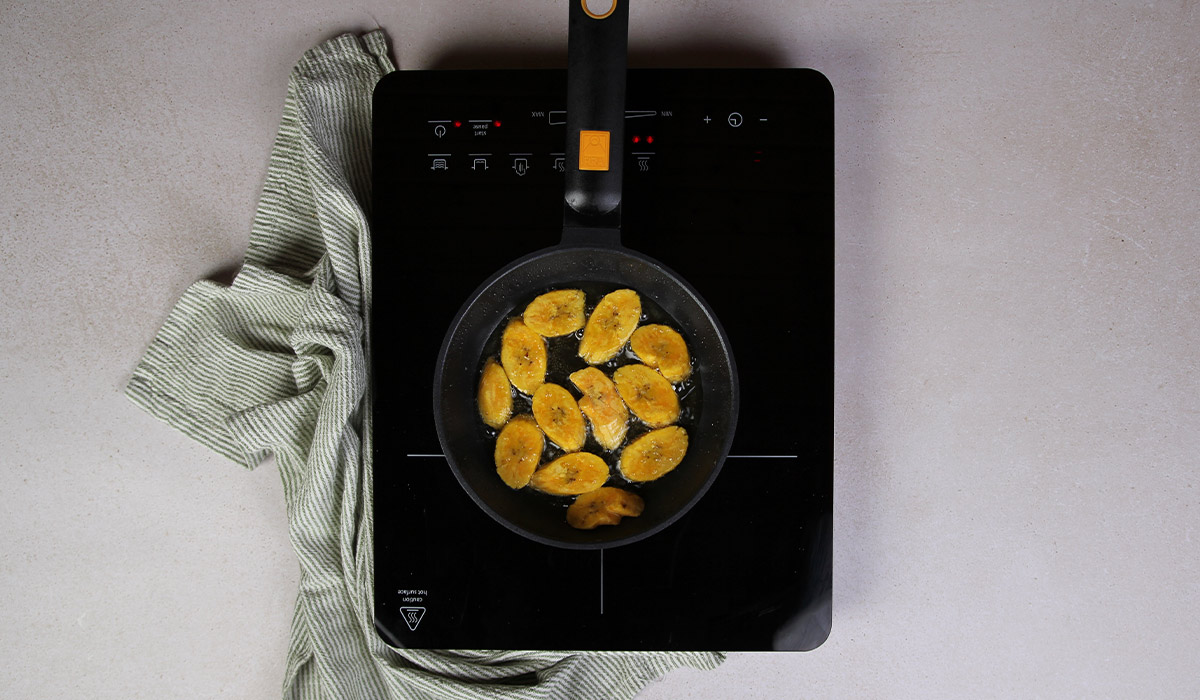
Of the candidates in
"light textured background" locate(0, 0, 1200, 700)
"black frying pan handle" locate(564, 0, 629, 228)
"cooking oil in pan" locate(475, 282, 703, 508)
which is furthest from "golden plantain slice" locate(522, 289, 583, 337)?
"light textured background" locate(0, 0, 1200, 700)

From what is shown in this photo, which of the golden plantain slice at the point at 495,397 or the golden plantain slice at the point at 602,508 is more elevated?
the golden plantain slice at the point at 495,397

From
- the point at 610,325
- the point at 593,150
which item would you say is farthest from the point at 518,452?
the point at 593,150

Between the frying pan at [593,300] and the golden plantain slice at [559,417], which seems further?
the golden plantain slice at [559,417]

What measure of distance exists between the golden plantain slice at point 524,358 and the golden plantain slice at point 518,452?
0.14 ft

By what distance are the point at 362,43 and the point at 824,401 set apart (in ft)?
2.16

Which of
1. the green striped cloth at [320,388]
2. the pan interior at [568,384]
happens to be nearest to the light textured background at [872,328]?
the green striped cloth at [320,388]

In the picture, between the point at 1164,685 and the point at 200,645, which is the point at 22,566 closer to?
the point at 200,645

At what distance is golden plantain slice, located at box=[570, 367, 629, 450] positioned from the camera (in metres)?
0.85

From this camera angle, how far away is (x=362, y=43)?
3.03ft

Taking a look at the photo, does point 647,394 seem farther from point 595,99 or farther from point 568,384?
point 595,99

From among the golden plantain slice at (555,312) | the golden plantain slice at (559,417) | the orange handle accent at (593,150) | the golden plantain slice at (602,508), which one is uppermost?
the orange handle accent at (593,150)

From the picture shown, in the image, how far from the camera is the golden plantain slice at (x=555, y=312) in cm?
86

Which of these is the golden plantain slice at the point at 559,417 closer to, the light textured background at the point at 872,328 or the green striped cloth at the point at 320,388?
the green striped cloth at the point at 320,388

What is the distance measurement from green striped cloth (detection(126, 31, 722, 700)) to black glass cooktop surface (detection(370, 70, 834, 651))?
4 centimetres
